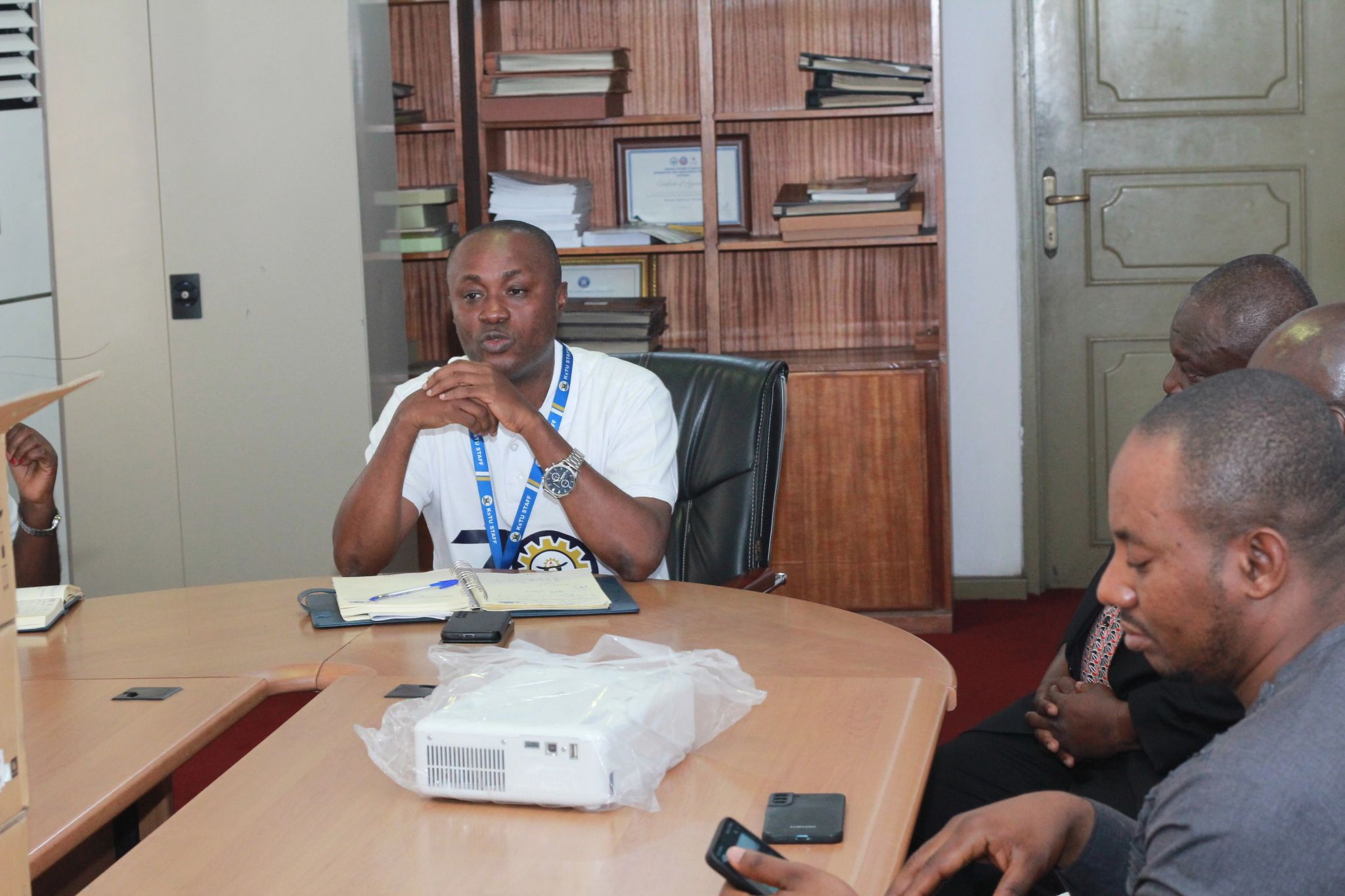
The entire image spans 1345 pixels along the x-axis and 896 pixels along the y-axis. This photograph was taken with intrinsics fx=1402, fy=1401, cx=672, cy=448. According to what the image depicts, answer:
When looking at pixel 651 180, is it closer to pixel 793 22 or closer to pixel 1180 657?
pixel 793 22

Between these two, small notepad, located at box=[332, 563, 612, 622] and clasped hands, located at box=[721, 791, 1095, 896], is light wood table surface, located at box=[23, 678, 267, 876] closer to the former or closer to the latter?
small notepad, located at box=[332, 563, 612, 622]

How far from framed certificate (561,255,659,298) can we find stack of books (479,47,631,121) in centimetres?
45

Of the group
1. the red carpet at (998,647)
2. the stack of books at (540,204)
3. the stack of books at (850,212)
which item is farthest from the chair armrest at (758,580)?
the stack of books at (540,204)

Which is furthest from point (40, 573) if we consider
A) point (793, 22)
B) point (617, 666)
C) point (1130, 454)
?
point (793, 22)

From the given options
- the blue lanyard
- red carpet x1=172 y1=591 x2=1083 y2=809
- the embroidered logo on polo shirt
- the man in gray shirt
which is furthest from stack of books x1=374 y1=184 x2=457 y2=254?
the man in gray shirt

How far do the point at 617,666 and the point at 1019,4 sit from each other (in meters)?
3.22

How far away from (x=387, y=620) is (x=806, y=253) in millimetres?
2571

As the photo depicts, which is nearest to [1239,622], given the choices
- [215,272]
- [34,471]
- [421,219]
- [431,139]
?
[34,471]

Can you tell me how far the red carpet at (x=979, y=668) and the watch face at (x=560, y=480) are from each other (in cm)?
114

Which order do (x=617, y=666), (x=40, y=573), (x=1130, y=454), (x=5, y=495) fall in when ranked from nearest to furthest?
(x=5, y=495)
(x=1130, y=454)
(x=617, y=666)
(x=40, y=573)

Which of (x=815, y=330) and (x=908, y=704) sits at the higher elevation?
(x=815, y=330)

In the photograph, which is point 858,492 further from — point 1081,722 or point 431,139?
point 1081,722

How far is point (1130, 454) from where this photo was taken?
1.13m

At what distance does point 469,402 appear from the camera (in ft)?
7.23
